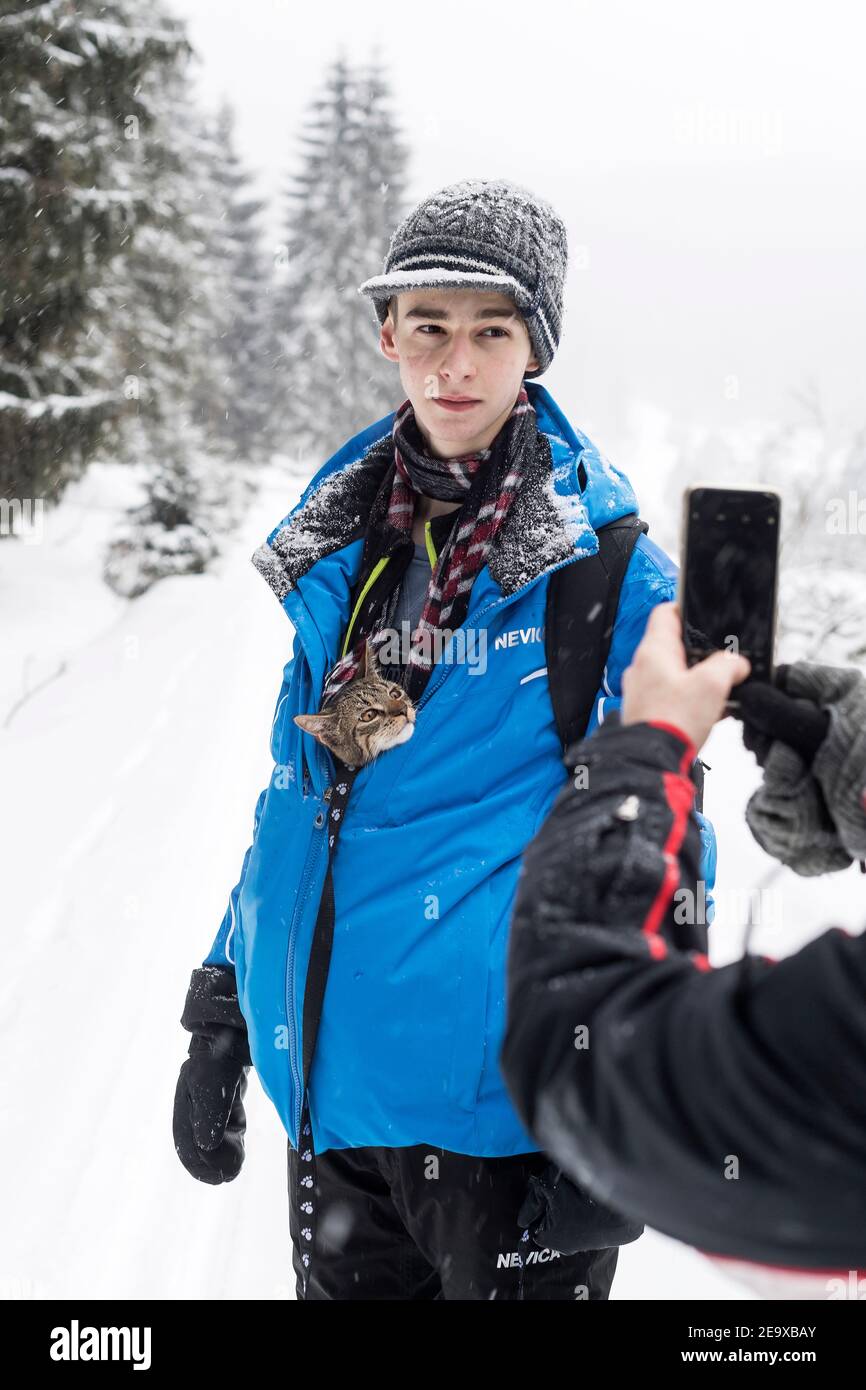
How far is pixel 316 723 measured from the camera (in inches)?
72.3

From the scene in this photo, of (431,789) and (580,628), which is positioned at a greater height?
(580,628)

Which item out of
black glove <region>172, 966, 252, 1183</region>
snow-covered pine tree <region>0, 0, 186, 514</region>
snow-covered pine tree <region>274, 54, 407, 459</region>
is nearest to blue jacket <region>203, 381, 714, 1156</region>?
black glove <region>172, 966, 252, 1183</region>

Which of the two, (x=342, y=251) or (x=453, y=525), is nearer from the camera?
(x=453, y=525)

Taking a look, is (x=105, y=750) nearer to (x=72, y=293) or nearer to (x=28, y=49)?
(x=72, y=293)

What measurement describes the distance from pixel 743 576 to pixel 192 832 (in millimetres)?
5351

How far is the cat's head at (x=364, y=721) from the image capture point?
1.77m

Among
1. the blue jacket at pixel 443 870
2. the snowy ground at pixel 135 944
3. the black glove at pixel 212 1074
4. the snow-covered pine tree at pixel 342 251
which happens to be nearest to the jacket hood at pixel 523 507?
the blue jacket at pixel 443 870

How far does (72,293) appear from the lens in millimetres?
10391

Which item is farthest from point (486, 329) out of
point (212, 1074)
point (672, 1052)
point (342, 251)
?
point (342, 251)

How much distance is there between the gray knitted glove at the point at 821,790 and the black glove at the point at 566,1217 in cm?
90

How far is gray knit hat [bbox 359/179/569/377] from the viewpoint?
1.84m

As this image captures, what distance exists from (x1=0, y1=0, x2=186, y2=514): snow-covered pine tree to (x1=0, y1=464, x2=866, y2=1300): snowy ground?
9.36 ft

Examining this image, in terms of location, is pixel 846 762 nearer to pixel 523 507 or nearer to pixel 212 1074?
pixel 523 507

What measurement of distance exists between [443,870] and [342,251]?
31938mm
